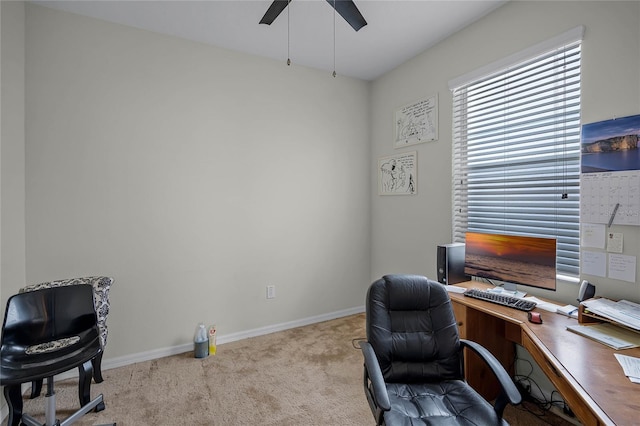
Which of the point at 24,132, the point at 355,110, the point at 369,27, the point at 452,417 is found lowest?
the point at 452,417

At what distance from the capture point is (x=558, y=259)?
208 centimetres

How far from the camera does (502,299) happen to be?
6.52ft

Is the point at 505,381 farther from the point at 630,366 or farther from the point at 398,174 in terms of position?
the point at 398,174

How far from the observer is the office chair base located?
1.69 meters

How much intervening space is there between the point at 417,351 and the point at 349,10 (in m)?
2.03

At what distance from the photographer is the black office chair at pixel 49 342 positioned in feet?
5.43

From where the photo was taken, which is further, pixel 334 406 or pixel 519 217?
pixel 519 217

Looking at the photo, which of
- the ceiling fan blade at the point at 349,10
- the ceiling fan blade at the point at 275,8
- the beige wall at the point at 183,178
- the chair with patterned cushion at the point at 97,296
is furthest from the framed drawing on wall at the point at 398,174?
the chair with patterned cushion at the point at 97,296

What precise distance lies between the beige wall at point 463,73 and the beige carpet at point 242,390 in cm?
122

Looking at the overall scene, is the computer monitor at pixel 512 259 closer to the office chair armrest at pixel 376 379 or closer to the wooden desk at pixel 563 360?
the wooden desk at pixel 563 360

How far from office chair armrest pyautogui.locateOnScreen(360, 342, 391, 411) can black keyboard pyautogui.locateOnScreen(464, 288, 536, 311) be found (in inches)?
38.9

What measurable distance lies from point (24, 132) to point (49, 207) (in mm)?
565

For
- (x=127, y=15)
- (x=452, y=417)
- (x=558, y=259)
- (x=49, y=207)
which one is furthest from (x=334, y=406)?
(x=127, y=15)

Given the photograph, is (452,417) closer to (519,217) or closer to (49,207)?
(519,217)
